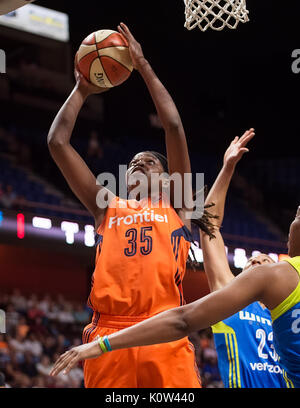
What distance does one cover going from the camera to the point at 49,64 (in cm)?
1678

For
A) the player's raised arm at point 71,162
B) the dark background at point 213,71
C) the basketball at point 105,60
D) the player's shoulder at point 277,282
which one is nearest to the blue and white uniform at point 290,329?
the player's shoulder at point 277,282

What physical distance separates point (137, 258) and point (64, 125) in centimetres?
77

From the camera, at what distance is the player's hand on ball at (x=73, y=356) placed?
7.23 feet

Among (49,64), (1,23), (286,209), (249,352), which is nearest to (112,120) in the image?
(49,64)

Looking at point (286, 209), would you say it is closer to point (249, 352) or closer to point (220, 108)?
point (220, 108)

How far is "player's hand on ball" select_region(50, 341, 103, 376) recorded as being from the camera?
2.21m

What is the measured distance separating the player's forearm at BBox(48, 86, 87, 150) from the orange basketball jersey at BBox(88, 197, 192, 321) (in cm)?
42

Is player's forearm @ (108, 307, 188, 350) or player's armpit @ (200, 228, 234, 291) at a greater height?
player's forearm @ (108, 307, 188, 350)

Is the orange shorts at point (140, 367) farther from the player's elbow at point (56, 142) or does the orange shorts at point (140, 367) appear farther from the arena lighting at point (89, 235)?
the arena lighting at point (89, 235)

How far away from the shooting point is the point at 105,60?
11.1 ft

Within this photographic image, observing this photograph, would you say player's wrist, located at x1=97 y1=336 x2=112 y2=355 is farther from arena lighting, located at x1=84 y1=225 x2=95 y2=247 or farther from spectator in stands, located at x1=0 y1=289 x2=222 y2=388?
arena lighting, located at x1=84 y1=225 x2=95 y2=247

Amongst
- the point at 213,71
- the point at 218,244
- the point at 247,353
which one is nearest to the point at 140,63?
the point at 218,244

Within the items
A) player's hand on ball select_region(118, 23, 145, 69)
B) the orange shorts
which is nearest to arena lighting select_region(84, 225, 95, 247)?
player's hand on ball select_region(118, 23, 145, 69)

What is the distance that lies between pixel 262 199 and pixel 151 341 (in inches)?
614
